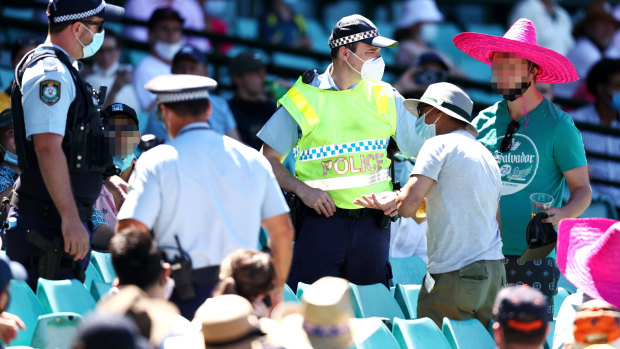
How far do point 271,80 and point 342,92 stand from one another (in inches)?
141

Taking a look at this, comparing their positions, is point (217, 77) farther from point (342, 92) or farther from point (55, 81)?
point (55, 81)

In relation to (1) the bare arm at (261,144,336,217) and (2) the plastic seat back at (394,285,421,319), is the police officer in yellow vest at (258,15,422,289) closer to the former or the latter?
(1) the bare arm at (261,144,336,217)

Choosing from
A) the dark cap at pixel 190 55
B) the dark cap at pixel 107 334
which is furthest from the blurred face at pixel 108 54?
the dark cap at pixel 107 334

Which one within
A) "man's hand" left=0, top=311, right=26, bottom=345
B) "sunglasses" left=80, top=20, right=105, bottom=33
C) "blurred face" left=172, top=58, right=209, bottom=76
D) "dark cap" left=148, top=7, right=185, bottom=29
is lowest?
"man's hand" left=0, top=311, right=26, bottom=345

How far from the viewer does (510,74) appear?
4.96 metres

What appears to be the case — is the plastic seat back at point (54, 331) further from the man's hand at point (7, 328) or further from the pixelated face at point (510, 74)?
the pixelated face at point (510, 74)

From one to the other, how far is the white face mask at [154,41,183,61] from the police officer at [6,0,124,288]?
3.09 metres

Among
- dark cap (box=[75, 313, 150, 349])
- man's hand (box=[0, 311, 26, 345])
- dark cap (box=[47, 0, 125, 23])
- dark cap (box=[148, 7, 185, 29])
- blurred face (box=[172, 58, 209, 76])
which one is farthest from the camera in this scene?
dark cap (box=[148, 7, 185, 29])

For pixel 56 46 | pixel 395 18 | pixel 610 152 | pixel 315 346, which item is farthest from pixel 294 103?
pixel 395 18

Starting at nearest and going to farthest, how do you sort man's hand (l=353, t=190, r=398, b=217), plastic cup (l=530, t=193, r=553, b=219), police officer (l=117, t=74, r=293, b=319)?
police officer (l=117, t=74, r=293, b=319) < man's hand (l=353, t=190, r=398, b=217) < plastic cup (l=530, t=193, r=553, b=219)

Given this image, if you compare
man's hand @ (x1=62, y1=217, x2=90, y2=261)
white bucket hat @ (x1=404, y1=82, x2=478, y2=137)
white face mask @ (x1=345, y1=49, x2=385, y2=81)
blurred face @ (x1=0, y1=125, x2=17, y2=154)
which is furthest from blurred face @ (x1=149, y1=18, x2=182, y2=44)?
man's hand @ (x1=62, y1=217, x2=90, y2=261)

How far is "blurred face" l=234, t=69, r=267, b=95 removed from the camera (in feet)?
23.2

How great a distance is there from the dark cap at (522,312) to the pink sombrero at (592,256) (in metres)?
0.82

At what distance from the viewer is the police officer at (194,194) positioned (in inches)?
137
